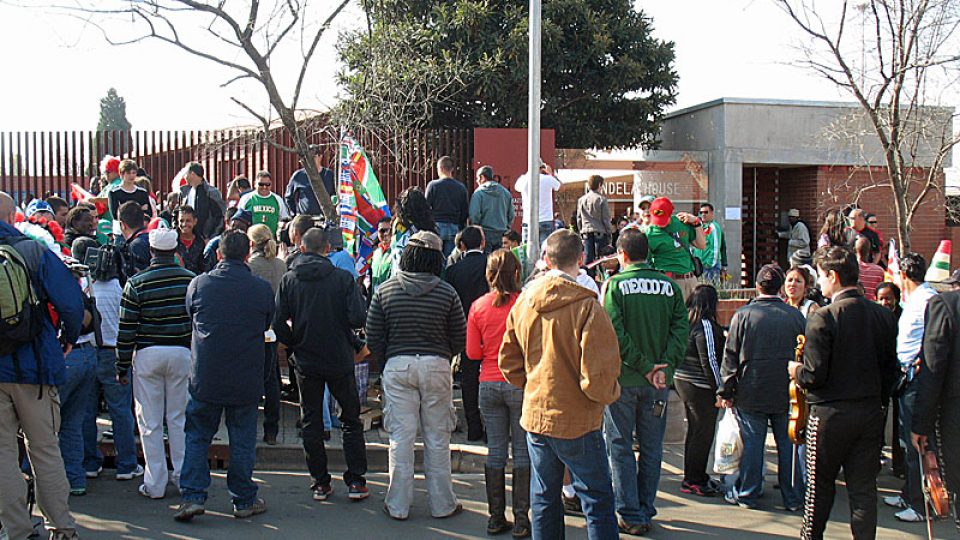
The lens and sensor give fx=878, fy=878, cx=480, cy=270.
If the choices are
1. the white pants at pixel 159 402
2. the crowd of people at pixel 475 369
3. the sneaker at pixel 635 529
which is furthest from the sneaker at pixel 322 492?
the sneaker at pixel 635 529

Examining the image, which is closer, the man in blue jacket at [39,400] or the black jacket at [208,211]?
the man in blue jacket at [39,400]

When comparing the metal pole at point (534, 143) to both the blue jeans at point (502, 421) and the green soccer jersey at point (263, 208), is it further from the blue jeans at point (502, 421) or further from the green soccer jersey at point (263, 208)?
the blue jeans at point (502, 421)

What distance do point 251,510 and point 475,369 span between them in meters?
2.48

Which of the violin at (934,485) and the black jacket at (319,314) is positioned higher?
the black jacket at (319,314)

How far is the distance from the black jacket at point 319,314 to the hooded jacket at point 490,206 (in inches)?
179

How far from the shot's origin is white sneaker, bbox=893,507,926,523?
6355mm

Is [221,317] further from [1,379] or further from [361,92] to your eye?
[361,92]

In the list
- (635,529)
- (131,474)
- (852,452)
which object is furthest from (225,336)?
(852,452)

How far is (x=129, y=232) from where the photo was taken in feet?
24.7

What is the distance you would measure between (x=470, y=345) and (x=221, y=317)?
1.71 m

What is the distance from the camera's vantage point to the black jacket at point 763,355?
6496 millimetres

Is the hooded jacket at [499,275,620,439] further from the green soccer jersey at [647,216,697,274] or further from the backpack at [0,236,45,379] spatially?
the green soccer jersey at [647,216,697,274]

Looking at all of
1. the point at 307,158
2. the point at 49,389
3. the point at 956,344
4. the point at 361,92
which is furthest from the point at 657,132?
the point at 49,389

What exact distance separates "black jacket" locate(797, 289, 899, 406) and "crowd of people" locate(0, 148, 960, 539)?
0.04 ft
